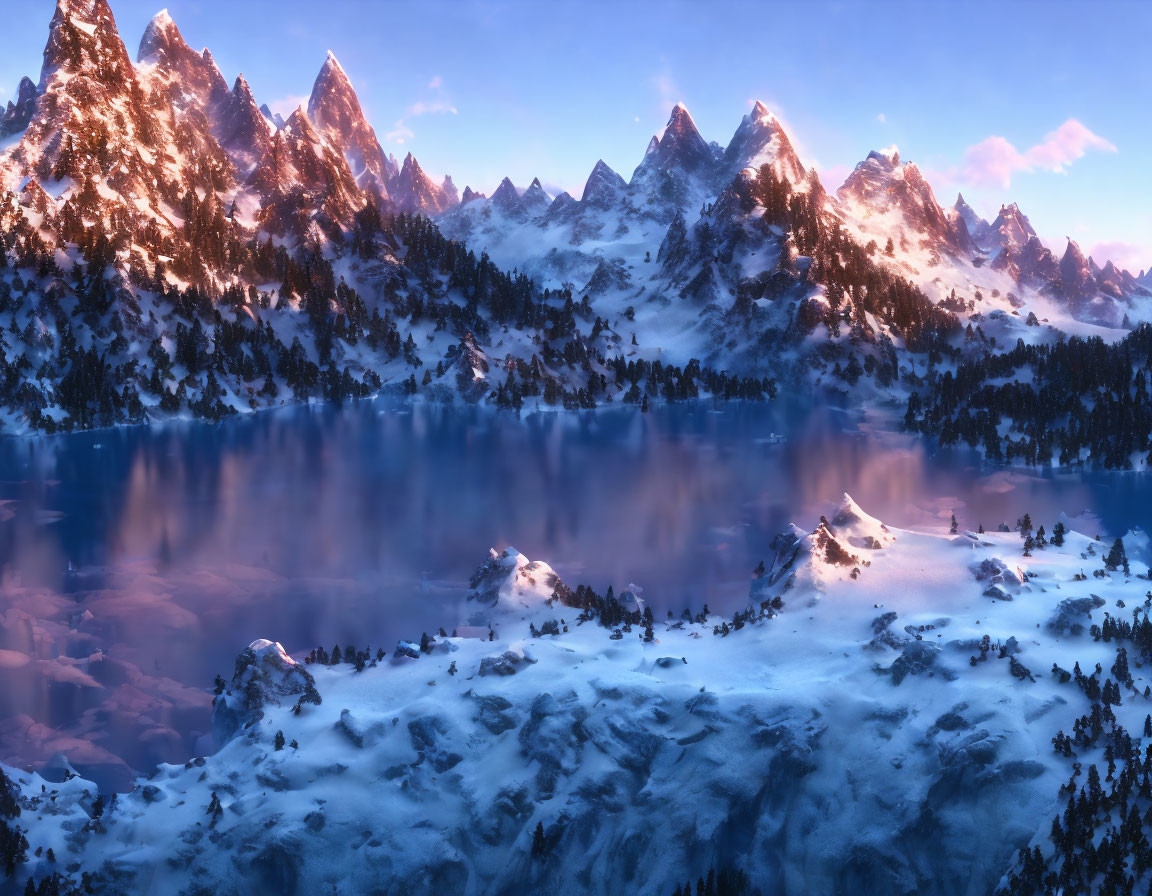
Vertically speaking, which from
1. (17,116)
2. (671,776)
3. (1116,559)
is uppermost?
(17,116)

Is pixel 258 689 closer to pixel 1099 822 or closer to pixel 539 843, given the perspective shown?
pixel 539 843

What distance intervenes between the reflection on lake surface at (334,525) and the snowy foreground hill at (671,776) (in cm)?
748

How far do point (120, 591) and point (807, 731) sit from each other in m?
45.0

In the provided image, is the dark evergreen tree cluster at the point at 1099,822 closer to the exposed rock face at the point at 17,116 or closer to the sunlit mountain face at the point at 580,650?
the sunlit mountain face at the point at 580,650

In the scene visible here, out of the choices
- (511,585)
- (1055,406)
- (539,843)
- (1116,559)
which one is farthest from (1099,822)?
(1055,406)

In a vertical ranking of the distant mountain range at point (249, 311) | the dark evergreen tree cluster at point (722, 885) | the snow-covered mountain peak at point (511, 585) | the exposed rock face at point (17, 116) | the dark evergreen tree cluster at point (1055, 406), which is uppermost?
the exposed rock face at point (17, 116)

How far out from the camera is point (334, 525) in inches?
2687

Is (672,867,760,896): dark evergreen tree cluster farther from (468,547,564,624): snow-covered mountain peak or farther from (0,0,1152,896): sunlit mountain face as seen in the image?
(468,547,564,624): snow-covered mountain peak

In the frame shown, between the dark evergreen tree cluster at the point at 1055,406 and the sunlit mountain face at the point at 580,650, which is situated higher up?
the dark evergreen tree cluster at the point at 1055,406

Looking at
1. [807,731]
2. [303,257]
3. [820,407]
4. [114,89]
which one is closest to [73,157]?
[114,89]

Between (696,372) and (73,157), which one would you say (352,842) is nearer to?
(696,372)

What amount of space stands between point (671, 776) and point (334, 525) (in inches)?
1837

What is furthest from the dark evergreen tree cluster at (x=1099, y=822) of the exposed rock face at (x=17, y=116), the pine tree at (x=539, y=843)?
the exposed rock face at (x=17, y=116)

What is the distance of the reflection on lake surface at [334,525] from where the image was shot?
41906mm
